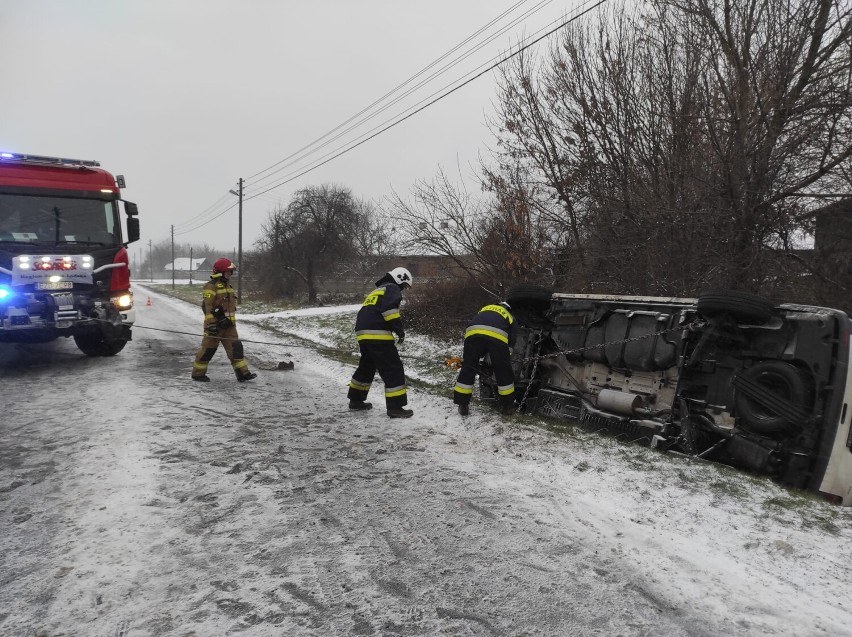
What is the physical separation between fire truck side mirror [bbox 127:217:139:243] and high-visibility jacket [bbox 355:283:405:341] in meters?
5.31

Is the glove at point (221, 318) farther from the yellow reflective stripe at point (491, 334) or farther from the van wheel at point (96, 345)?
the yellow reflective stripe at point (491, 334)

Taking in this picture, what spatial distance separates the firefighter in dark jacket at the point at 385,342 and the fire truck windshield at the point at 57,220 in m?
5.23

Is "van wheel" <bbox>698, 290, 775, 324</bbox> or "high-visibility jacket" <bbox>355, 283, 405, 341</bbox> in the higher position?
"van wheel" <bbox>698, 290, 775, 324</bbox>

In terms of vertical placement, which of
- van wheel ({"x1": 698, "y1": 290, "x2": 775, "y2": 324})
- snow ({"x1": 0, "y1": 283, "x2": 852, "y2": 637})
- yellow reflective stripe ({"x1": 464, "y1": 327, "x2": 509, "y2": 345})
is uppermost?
van wheel ({"x1": 698, "y1": 290, "x2": 775, "y2": 324})

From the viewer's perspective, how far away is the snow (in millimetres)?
2312

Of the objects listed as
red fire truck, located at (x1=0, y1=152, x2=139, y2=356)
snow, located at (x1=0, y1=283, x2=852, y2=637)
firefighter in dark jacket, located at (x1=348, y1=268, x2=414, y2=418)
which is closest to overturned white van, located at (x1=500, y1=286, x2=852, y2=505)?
snow, located at (x1=0, y1=283, x2=852, y2=637)

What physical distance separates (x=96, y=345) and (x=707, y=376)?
924 cm

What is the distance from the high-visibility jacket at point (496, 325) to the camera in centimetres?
543

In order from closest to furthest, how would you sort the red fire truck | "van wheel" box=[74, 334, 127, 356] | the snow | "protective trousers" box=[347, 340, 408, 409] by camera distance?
the snow < "protective trousers" box=[347, 340, 408, 409] < the red fire truck < "van wheel" box=[74, 334, 127, 356]

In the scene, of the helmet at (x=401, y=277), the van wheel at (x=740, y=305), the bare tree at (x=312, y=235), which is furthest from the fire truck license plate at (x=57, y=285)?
the bare tree at (x=312, y=235)

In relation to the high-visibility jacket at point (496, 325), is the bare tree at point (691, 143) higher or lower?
higher

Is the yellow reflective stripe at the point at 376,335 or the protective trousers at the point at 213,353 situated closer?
the yellow reflective stripe at the point at 376,335

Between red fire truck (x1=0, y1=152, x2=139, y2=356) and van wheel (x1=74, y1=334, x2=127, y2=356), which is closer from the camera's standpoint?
red fire truck (x1=0, y1=152, x2=139, y2=356)

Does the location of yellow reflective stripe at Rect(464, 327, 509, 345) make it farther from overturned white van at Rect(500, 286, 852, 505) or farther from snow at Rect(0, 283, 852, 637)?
snow at Rect(0, 283, 852, 637)
